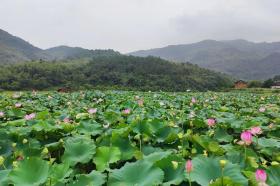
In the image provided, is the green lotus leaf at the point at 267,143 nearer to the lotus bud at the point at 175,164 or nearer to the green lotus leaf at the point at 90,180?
the lotus bud at the point at 175,164

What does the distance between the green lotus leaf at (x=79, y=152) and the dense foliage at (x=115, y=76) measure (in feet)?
169

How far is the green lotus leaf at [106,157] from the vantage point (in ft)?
7.23

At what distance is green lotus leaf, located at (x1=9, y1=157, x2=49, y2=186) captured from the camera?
182 centimetres

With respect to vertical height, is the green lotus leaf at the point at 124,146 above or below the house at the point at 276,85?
above

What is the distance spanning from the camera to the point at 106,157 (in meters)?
2.25

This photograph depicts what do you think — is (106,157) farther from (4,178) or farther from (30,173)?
(4,178)

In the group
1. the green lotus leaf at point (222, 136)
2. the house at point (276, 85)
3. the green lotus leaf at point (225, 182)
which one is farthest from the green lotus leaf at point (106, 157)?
the house at point (276, 85)

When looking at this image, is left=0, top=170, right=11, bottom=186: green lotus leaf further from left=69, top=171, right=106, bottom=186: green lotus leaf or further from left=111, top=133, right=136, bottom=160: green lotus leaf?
left=111, top=133, right=136, bottom=160: green lotus leaf

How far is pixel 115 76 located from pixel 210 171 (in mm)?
68873

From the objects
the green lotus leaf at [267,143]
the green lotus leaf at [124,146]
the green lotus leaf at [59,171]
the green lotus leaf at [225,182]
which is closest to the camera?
the green lotus leaf at [225,182]

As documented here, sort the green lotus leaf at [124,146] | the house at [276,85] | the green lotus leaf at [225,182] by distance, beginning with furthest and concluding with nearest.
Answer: the house at [276,85] < the green lotus leaf at [124,146] < the green lotus leaf at [225,182]

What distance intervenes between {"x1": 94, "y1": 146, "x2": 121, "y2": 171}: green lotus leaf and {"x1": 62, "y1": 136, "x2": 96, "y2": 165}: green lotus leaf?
6cm

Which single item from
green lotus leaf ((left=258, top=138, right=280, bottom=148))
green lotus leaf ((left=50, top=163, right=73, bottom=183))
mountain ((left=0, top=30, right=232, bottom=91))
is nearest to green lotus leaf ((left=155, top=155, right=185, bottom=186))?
green lotus leaf ((left=50, top=163, right=73, bottom=183))

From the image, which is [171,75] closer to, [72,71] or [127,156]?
[72,71]
